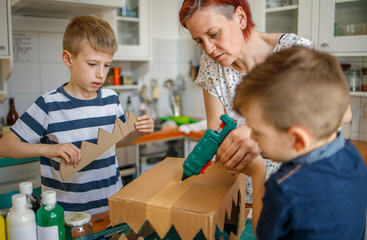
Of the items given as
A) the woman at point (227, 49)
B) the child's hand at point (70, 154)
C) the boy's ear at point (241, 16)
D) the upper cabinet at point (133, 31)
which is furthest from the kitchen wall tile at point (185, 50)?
the child's hand at point (70, 154)

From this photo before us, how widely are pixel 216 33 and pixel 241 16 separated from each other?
0.15 metres

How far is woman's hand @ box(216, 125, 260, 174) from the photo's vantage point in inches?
35.6

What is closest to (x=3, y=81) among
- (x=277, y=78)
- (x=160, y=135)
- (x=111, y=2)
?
(x=111, y=2)

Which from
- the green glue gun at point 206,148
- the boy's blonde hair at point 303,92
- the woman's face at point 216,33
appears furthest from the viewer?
the woman's face at point 216,33

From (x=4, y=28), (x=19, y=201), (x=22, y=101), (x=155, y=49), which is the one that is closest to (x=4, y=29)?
(x=4, y=28)

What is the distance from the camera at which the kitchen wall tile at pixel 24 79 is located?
2.58 meters

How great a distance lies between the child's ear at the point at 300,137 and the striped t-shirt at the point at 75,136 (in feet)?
3.12

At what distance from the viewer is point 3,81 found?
245 centimetres

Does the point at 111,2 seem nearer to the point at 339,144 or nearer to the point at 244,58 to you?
the point at 244,58

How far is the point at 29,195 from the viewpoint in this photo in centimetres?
82

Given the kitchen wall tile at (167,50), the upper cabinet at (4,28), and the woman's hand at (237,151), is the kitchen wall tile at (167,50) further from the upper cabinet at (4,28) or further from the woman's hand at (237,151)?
the woman's hand at (237,151)

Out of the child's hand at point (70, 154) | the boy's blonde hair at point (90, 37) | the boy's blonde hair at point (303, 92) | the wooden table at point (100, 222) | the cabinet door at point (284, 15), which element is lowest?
the wooden table at point (100, 222)

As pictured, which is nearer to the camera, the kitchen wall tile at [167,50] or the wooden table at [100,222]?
the wooden table at [100,222]

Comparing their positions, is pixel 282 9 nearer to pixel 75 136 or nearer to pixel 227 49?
pixel 227 49
